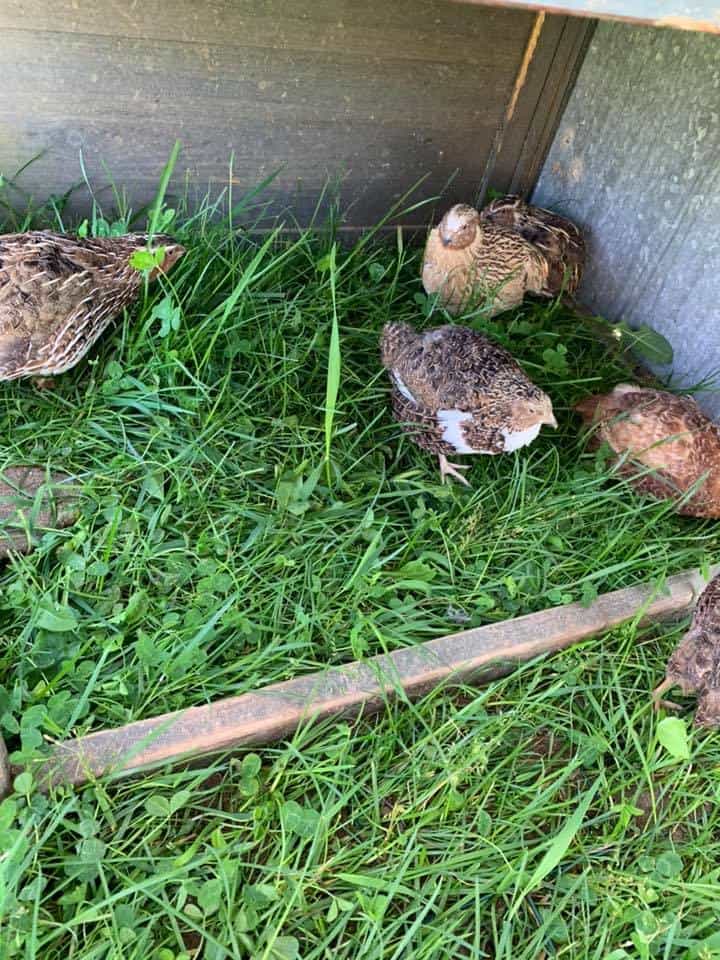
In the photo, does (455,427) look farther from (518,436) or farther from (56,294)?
(56,294)

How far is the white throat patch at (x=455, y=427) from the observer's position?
265 centimetres

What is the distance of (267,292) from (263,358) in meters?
0.34

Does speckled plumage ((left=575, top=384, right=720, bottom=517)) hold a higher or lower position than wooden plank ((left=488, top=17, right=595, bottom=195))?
lower

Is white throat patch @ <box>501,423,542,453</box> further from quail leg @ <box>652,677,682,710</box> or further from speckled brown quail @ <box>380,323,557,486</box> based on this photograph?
quail leg @ <box>652,677,682,710</box>

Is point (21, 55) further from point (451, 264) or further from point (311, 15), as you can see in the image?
point (451, 264)

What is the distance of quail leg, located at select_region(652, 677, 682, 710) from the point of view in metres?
2.32

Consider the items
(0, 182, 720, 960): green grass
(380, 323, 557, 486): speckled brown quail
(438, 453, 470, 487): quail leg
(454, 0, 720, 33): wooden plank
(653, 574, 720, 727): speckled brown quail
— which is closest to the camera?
(454, 0, 720, 33): wooden plank

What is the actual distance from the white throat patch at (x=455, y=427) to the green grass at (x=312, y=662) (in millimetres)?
162

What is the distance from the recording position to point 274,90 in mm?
2969

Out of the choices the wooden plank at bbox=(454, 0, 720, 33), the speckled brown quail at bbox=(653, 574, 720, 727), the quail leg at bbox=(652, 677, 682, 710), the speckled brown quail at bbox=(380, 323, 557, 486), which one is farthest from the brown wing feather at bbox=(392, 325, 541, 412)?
the wooden plank at bbox=(454, 0, 720, 33)

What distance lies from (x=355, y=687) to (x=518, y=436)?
1093 millimetres

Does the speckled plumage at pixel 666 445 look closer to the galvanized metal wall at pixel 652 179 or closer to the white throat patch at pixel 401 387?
the galvanized metal wall at pixel 652 179

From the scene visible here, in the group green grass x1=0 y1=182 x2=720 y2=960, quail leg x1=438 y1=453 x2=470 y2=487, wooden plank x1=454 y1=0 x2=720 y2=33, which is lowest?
green grass x1=0 y1=182 x2=720 y2=960

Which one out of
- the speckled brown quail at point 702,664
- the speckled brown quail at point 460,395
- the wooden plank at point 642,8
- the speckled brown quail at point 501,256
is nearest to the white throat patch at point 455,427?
the speckled brown quail at point 460,395
